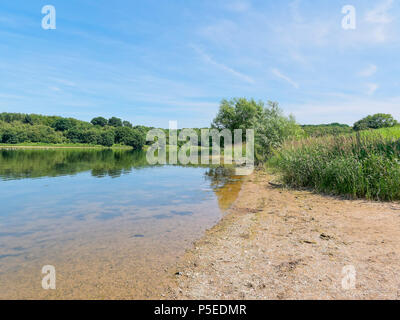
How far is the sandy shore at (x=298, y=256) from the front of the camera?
393cm

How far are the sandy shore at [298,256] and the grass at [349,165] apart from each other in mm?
1322

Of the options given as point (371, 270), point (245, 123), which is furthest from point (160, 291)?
point (245, 123)

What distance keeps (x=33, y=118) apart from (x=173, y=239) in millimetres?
175605

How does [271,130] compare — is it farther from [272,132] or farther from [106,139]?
[106,139]

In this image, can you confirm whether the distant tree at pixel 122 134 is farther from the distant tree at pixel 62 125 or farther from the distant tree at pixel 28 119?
the distant tree at pixel 28 119

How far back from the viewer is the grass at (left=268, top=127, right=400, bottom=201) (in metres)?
10.2

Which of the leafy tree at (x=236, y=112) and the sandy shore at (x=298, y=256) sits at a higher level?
the leafy tree at (x=236, y=112)

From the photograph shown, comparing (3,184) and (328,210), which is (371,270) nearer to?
(328,210)

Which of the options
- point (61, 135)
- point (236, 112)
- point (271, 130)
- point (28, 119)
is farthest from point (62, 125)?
point (271, 130)

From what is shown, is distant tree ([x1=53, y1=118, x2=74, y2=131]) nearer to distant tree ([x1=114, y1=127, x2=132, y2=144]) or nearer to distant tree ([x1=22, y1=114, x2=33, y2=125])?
distant tree ([x1=22, y1=114, x2=33, y2=125])

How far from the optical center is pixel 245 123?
56375mm

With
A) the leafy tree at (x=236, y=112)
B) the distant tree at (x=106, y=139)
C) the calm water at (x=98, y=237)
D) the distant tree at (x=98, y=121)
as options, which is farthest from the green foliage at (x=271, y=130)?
the distant tree at (x=98, y=121)

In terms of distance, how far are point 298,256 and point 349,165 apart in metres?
7.82

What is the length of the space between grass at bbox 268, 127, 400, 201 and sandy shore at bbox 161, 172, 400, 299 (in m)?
1.32
